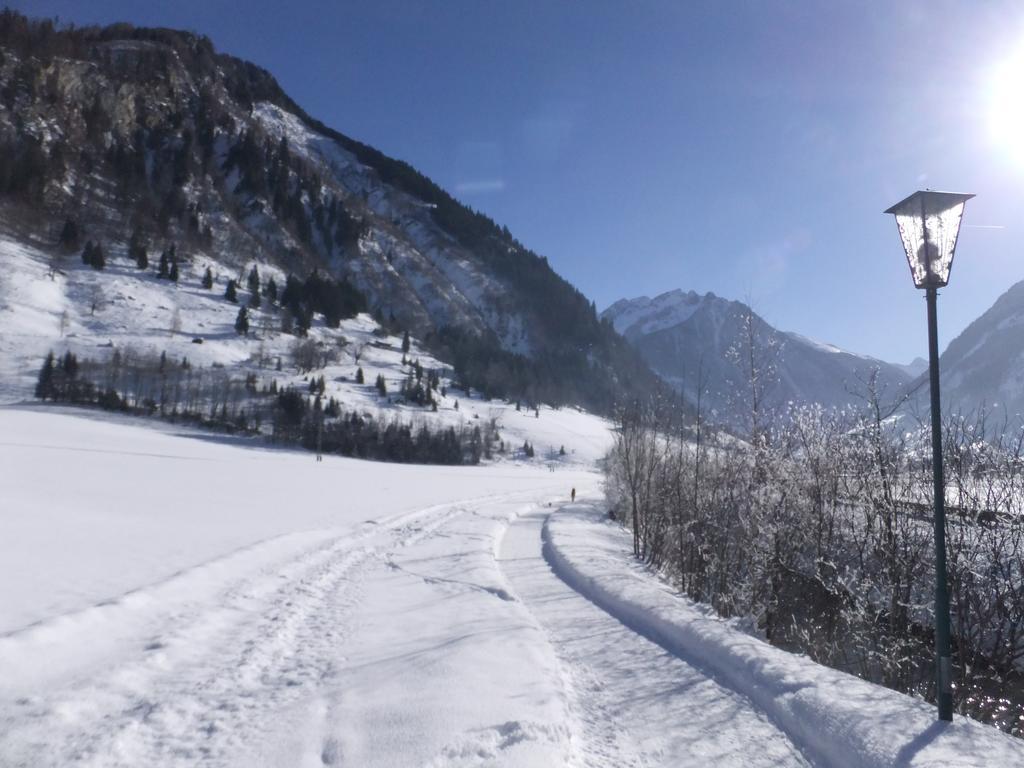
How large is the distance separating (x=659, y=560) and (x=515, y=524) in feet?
35.6

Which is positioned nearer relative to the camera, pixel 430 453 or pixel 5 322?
pixel 430 453

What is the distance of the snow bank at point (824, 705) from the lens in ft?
15.0

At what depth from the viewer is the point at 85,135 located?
164m

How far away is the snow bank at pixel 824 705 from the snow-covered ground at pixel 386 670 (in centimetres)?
2

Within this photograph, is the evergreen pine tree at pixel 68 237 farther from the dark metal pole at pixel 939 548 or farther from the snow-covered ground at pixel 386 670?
the dark metal pole at pixel 939 548

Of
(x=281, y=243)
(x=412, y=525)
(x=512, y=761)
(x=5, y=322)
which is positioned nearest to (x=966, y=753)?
(x=512, y=761)

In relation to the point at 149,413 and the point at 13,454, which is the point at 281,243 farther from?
the point at 13,454

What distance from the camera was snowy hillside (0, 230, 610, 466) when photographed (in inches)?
4178

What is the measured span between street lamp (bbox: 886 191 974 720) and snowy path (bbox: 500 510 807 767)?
1.84 metres

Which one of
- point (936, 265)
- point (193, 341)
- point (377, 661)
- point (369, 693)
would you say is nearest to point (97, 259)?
point (193, 341)

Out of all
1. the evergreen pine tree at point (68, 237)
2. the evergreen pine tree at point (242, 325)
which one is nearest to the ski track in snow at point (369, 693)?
the evergreen pine tree at point (242, 325)

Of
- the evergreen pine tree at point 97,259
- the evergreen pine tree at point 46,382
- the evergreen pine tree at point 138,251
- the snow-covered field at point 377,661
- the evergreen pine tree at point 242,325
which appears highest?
the evergreen pine tree at point 138,251

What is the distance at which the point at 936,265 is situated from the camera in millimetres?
5898

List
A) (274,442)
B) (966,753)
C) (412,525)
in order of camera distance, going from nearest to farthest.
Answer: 1. (966,753)
2. (412,525)
3. (274,442)
